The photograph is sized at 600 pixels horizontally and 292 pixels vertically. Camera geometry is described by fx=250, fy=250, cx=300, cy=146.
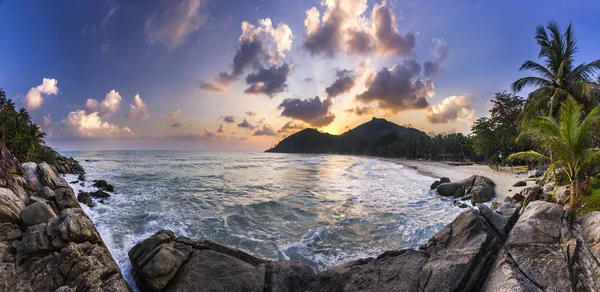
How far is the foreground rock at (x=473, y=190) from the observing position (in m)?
18.3

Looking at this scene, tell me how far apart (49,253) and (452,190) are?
25.4 metres

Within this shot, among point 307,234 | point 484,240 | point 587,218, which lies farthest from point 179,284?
point 587,218

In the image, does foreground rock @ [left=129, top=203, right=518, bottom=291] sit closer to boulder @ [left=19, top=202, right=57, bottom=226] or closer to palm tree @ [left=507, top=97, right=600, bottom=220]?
boulder @ [left=19, top=202, right=57, bottom=226]

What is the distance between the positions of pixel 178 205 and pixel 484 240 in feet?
61.2

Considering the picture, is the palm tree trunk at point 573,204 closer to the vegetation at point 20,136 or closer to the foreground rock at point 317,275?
the foreground rock at point 317,275

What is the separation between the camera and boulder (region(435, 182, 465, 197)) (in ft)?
70.7

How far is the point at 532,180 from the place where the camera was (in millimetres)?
23031

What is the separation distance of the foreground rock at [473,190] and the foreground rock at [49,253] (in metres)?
21.4

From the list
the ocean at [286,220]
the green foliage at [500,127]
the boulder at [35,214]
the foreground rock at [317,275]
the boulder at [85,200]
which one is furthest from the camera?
the green foliage at [500,127]

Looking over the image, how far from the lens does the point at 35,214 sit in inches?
358

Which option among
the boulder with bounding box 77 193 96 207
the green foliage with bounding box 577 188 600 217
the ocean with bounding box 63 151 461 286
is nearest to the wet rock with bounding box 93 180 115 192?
the ocean with bounding box 63 151 461 286

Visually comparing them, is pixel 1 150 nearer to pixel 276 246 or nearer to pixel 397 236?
pixel 276 246

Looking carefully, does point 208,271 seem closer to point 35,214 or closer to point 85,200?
point 35,214

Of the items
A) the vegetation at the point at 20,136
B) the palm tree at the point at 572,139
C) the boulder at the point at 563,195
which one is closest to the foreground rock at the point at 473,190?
the boulder at the point at 563,195
